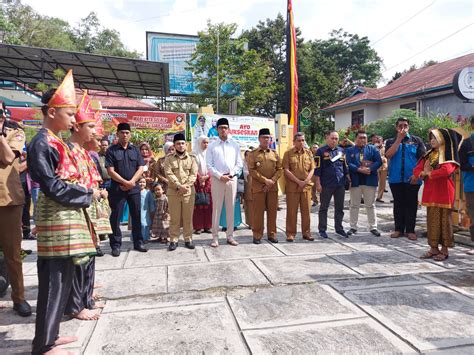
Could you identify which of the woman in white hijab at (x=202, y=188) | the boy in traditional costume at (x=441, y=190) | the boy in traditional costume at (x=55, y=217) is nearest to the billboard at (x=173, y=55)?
the woman in white hijab at (x=202, y=188)

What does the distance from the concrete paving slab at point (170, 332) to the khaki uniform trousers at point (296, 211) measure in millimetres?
2869

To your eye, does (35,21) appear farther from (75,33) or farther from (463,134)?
(463,134)

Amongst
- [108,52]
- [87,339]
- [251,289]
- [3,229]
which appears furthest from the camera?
[108,52]

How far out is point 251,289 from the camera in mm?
3674

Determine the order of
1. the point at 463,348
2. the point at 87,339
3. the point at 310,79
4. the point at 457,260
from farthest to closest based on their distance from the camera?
the point at 310,79
the point at 457,260
the point at 87,339
the point at 463,348

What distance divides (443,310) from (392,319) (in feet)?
1.76

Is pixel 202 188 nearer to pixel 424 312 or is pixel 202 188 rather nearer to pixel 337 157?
pixel 337 157

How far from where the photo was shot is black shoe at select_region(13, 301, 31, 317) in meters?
3.14

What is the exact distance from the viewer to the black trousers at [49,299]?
2.34 meters

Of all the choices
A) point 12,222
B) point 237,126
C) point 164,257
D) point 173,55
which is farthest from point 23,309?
point 173,55

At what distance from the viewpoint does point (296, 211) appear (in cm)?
600

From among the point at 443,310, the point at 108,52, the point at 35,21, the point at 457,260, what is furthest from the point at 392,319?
the point at 108,52

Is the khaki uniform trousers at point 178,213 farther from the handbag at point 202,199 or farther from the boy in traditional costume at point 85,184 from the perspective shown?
the boy in traditional costume at point 85,184

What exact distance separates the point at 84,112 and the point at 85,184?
65 cm
